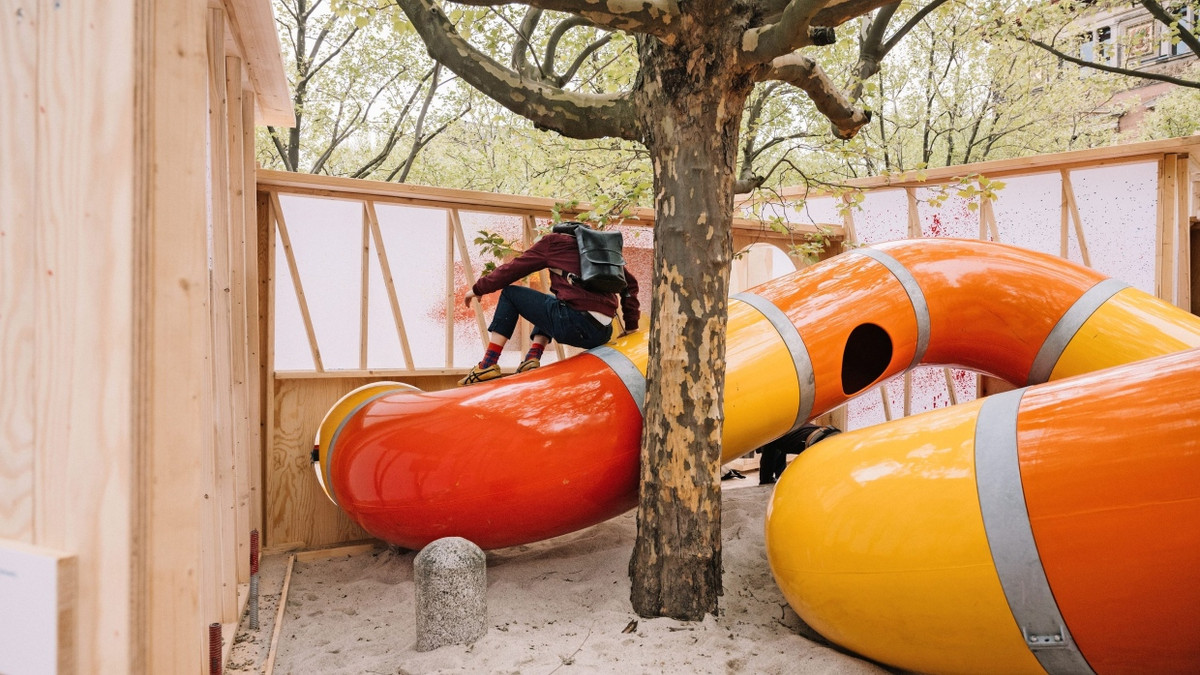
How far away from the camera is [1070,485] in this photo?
9.10 ft

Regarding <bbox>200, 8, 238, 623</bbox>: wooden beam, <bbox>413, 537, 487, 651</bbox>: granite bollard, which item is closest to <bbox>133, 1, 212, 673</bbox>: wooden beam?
<bbox>200, 8, 238, 623</bbox>: wooden beam

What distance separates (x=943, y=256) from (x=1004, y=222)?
3.03 m

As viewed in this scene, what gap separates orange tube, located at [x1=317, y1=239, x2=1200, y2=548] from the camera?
4160 mm

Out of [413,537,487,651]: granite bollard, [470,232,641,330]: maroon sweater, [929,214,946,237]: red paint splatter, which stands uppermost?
[929,214,946,237]: red paint splatter

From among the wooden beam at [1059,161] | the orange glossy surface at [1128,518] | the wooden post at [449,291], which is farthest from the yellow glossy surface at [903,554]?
the wooden post at [449,291]

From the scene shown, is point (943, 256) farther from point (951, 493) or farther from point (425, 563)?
point (425, 563)

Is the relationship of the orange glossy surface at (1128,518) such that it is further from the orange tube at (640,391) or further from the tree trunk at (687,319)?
the orange tube at (640,391)

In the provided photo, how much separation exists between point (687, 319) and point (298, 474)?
331 cm

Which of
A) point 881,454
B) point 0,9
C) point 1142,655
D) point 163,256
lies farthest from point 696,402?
point 0,9

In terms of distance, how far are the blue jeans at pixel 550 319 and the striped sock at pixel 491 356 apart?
100 millimetres

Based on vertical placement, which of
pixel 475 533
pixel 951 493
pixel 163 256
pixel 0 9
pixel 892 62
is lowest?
pixel 475 533

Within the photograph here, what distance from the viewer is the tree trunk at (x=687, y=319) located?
367 centimetres

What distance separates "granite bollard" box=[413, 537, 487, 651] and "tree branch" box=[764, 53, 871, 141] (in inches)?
112

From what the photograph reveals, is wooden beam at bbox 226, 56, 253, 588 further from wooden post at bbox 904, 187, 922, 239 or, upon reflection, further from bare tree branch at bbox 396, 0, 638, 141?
wooden post at bbox 904, 187, 922, 239
